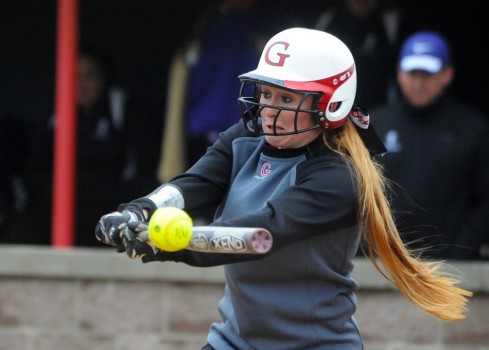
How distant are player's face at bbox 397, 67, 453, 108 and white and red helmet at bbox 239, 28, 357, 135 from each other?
2801mm

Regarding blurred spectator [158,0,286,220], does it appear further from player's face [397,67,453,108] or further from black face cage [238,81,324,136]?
black face cage [238,81,324,136]

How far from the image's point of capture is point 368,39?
6.91 m

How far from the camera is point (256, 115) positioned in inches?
145

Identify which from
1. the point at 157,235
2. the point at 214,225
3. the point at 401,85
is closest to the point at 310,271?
the point at 214,225

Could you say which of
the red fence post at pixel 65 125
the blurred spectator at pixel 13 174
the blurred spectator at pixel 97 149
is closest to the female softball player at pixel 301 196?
the red fence post at pixel 65 125

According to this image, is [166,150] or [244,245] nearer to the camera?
[244,245]

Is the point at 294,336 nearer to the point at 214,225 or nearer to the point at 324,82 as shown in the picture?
the point at 214,225

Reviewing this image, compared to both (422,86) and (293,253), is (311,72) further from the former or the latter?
(422,86)

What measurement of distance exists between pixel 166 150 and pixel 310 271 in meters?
3.99

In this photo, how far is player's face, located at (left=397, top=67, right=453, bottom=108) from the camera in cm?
651

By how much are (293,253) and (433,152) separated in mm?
2998

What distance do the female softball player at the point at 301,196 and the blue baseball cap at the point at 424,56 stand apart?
277 centimetres

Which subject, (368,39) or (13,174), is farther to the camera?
(13,174)

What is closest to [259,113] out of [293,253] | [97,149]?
[293,253]
